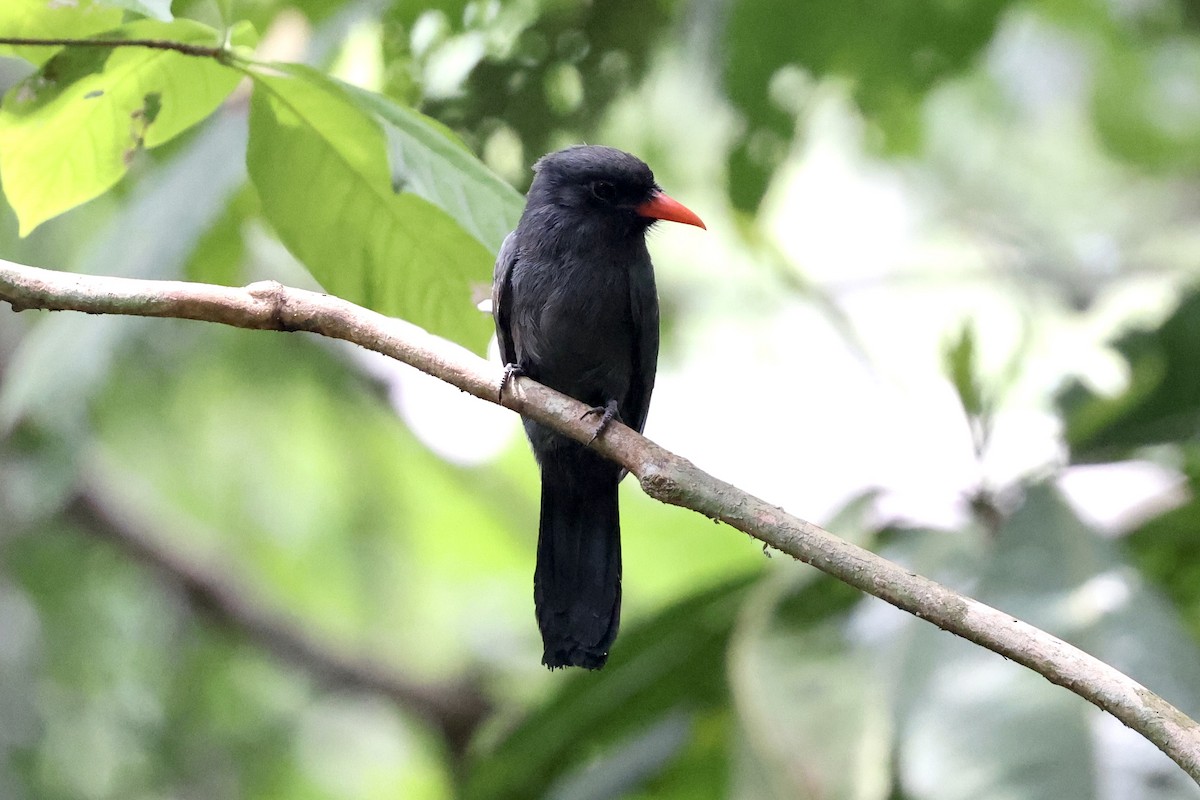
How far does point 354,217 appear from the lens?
2354 mm

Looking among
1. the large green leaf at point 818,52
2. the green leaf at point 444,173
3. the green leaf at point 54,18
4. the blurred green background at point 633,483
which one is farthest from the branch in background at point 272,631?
the green leaf at point 54,18

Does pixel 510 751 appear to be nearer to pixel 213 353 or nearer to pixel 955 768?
pixel 955 768

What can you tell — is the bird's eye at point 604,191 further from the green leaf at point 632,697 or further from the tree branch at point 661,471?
the green leaf at point 632,697

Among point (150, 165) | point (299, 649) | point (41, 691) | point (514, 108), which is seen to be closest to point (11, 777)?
point (41, 691)

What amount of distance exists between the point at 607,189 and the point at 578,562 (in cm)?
98

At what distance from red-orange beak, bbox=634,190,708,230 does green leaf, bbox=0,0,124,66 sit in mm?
1550

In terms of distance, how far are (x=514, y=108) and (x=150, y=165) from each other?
154 centimetres

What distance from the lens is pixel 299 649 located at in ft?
17.9

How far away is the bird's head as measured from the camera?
3375 millimetres

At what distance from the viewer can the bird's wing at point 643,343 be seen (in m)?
3.36

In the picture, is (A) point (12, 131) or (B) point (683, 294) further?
(B) point (683, 294)

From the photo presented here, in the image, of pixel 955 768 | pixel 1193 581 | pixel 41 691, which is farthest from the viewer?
pixel 41 691

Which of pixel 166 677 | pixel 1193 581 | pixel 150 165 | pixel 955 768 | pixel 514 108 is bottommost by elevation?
pixel 166 677

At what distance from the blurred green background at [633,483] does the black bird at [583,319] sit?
0.41 metres
